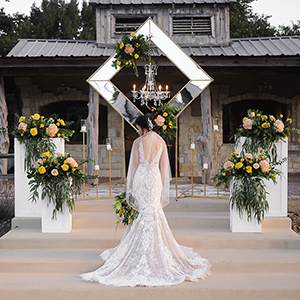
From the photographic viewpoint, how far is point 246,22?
2056 cm

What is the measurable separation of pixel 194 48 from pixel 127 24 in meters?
1.90

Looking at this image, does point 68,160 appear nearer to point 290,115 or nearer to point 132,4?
point 132,4

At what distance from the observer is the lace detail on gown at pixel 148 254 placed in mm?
4758

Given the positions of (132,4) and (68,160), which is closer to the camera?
(68,160)

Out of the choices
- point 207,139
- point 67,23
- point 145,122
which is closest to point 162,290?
point 145,122

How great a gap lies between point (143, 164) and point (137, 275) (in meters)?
1.26

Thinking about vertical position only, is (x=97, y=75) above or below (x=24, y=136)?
above

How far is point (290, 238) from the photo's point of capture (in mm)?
5895

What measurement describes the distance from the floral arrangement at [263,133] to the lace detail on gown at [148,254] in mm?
1728

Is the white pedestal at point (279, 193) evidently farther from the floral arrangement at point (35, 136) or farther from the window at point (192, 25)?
the window at point (192, 25)

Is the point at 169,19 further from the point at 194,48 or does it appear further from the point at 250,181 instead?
the point at 250,181

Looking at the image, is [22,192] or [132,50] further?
[132,50]

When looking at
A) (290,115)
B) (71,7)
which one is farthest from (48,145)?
(71,7)

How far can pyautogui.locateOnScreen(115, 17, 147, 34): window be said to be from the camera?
1196 centimetres
